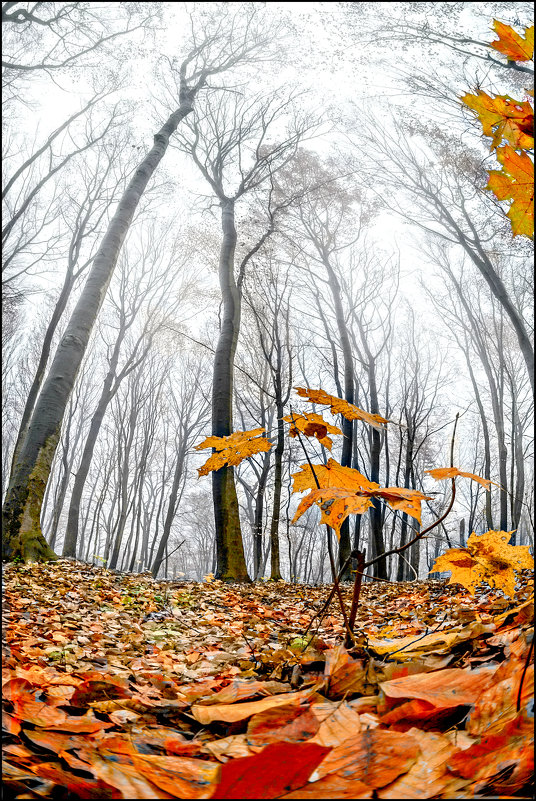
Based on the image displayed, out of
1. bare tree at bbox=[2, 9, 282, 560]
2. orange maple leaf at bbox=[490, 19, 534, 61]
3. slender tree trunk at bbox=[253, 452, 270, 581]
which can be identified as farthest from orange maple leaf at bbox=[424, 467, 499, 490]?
slender tree trunk at bbox=[253, 452, 270, 581]

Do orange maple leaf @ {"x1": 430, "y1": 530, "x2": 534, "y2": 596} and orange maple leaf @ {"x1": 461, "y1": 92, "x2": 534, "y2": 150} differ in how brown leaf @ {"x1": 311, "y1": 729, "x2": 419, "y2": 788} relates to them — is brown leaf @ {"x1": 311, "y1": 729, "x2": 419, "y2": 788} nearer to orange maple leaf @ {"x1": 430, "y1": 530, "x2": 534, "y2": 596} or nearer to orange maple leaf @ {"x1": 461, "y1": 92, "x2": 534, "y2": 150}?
orange maple leaf @ {"x1": 430, "y1": 530, "x2": 534, "y2": 596}

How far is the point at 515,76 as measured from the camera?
6.22 metres

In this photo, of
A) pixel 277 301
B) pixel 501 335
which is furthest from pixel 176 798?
pixel 501 335

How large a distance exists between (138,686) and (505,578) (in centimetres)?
116

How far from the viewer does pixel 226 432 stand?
550 centimetres

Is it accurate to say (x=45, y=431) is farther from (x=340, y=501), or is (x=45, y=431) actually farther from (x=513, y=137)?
(x=513, y=137)

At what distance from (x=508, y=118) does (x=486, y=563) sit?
1.24 meters

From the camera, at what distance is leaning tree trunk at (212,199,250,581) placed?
528 centimetres

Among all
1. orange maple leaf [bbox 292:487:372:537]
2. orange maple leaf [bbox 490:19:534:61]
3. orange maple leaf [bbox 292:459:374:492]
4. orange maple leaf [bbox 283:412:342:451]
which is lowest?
orange maple leaf [bbox 292:487:372:537]

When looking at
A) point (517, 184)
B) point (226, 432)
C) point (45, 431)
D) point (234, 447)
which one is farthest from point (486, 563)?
point (226, 432)

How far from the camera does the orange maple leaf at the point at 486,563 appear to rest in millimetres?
1427

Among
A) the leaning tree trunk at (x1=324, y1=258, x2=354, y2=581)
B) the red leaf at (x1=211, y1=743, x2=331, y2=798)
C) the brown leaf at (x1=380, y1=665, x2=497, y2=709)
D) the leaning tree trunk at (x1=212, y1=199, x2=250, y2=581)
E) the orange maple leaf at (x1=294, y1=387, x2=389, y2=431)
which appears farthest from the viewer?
the leaning tree trunk at (x1=324, y1=258, x2=354, y2=581)

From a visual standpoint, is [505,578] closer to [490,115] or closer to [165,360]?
[490,115]

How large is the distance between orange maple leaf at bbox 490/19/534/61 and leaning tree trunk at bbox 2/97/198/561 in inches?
168
